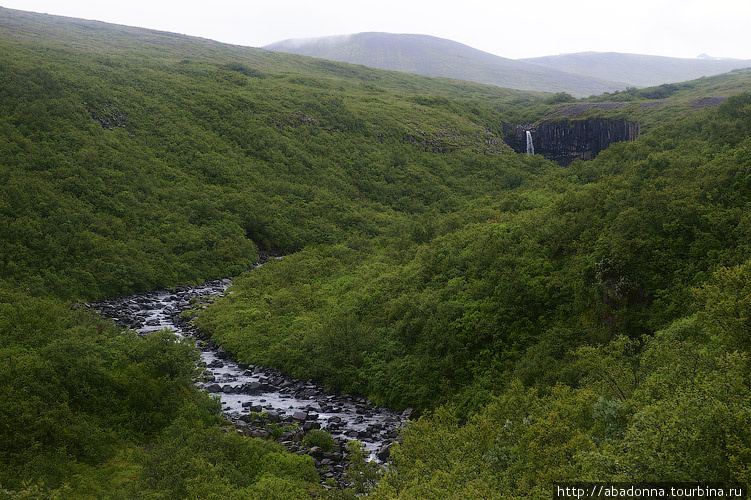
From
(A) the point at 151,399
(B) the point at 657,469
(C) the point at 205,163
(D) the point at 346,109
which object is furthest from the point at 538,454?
(D) the point at 346,109

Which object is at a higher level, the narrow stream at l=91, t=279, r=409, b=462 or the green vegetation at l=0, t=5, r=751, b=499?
the green vegetation at l=0, t=5, r=751, b=499

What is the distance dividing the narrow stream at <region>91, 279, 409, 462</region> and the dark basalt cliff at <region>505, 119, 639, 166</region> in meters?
47.1

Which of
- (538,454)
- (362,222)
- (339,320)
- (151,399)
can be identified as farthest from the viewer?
(362,222)

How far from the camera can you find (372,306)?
90.6 ft

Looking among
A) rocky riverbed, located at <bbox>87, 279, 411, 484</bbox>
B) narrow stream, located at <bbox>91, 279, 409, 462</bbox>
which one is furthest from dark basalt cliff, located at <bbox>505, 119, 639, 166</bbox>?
rocky riverbed, located at <bbox>87, 279, 411, 484</bbox>

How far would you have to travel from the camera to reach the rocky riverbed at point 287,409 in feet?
58.3

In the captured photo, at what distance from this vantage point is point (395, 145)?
2734 inches

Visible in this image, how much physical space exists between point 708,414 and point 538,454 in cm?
363

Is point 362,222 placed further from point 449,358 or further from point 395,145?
point 449,358

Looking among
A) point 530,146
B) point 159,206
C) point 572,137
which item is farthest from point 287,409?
point 530,146

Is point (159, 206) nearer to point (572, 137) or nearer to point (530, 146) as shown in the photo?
point (572, 137)

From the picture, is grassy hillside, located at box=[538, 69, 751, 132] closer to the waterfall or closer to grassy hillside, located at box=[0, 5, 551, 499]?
the waterfall

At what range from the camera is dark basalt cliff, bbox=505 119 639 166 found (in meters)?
59.7

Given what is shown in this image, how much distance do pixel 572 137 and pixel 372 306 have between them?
5082 centimetres
